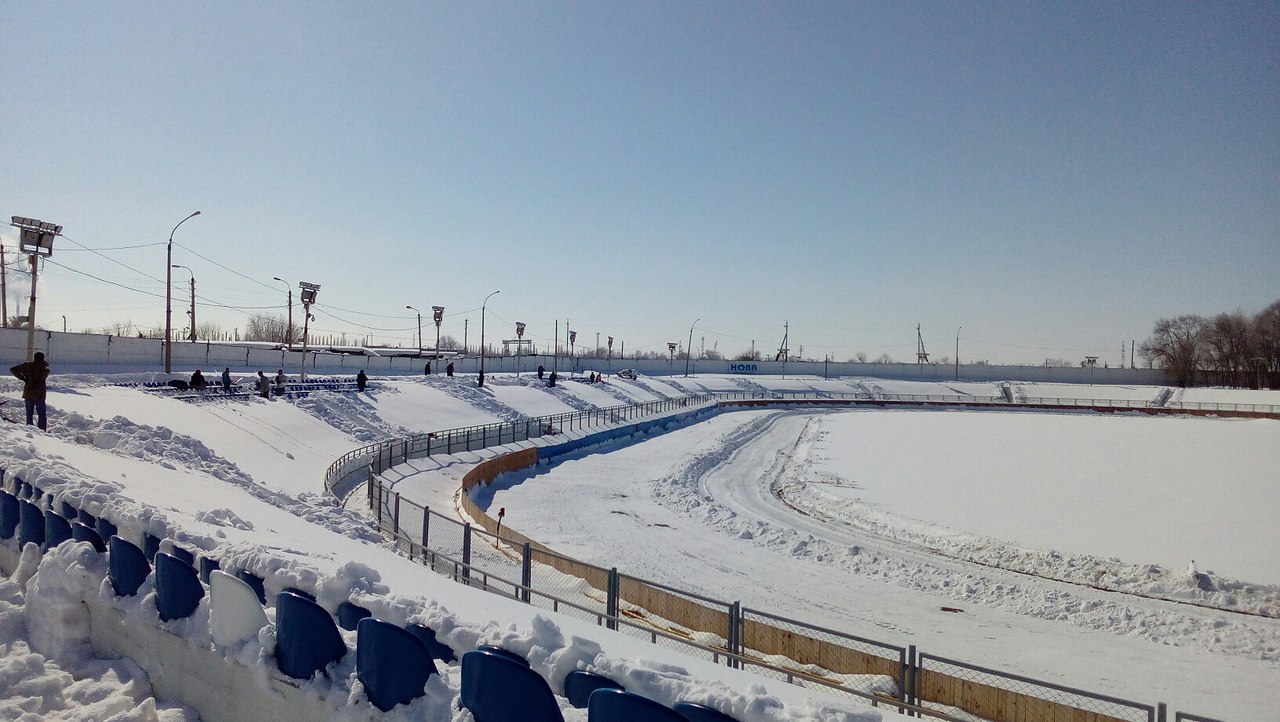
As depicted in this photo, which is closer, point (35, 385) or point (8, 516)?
point (8, 516)

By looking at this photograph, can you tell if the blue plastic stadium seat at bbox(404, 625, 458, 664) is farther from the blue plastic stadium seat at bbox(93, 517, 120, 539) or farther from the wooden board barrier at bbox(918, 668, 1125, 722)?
the wooden board barrier at bbox(918, 668, 1125, 722)

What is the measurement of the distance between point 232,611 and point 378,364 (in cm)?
6491

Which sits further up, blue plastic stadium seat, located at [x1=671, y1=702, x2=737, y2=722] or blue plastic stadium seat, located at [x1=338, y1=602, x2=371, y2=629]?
blue plastic stadium seat, located at [x1=671, y1=702, x2=737, y2=722]

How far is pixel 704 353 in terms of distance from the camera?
516 feet

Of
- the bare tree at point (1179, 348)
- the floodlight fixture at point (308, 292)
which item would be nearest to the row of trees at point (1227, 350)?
the bare tree at point (1179, 348)

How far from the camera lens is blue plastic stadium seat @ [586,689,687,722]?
10.1 feet

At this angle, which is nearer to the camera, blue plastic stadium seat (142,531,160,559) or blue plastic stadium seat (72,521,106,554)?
blue plastic stadium seat (142,531,160,559)

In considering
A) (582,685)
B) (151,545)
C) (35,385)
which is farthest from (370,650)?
(35,385)

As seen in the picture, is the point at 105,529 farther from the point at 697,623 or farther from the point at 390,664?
the point at 697,623

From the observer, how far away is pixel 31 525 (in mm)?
7043

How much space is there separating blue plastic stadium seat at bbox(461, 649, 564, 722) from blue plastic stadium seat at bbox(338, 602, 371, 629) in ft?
4.12

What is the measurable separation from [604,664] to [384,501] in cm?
1416

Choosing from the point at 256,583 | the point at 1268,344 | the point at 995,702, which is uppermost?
the point at 1268,344

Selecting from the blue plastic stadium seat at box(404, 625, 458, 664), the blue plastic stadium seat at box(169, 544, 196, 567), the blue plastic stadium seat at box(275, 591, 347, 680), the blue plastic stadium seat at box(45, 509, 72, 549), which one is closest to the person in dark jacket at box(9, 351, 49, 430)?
the blue plastic stadium seat at box(45, 509, 72, 549)
